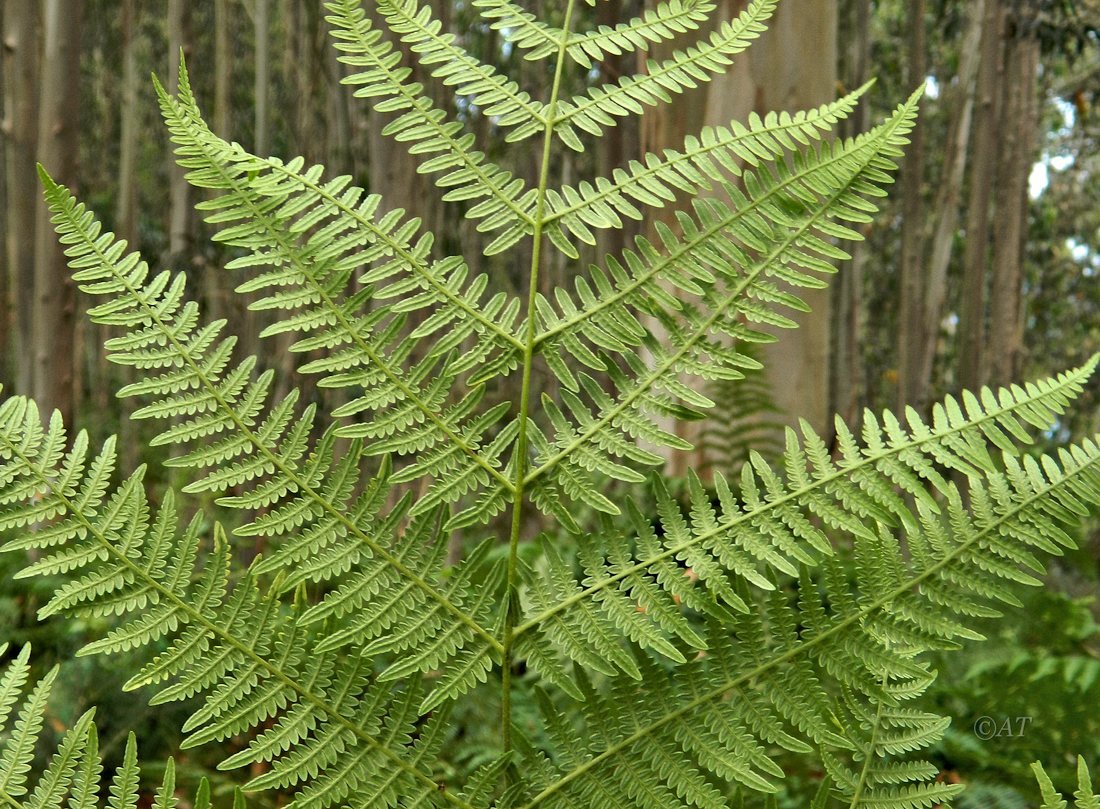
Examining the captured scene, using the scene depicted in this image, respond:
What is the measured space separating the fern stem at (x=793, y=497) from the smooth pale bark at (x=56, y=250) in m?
5.57

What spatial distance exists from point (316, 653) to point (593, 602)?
0.50 ft

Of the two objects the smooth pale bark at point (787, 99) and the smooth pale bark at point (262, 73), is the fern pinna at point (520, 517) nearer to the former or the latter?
the smooth pale bark at point (787, 99)

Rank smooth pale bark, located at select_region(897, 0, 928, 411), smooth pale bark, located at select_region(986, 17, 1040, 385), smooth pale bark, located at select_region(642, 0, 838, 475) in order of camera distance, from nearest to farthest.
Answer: smooth pale bark, located at select_region(642, 0, 838, 475) < smooth pale bark, located at select_region(986, 17, 1040, 385) < smooth pale bark, located at select_region(897, 0, 928, 411)

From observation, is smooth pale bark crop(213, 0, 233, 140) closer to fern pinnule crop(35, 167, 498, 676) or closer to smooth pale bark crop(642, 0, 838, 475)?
smooth pale bark crop(642, 0, 838, 475)

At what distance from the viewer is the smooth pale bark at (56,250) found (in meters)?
5.61

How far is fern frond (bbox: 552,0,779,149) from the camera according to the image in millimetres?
622

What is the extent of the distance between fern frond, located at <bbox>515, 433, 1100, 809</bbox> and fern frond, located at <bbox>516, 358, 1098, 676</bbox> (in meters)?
0.02

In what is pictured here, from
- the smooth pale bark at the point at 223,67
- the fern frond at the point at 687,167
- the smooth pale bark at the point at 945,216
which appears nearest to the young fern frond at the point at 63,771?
the fern frond at the point at 687,167

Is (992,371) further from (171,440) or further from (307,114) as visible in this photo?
(171,440)

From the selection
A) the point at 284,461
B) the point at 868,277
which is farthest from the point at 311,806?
the point at 868,277

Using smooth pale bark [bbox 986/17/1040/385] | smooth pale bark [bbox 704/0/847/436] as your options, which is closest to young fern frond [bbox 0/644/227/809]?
smooth pale bark [bbox 704/0/847/436]

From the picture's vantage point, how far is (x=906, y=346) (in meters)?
9.20

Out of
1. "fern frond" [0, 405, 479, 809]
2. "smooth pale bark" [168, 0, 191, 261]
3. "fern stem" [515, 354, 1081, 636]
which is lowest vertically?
"smooth pale bark" [168, 0, 191, 261]

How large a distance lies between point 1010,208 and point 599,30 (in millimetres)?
8818
